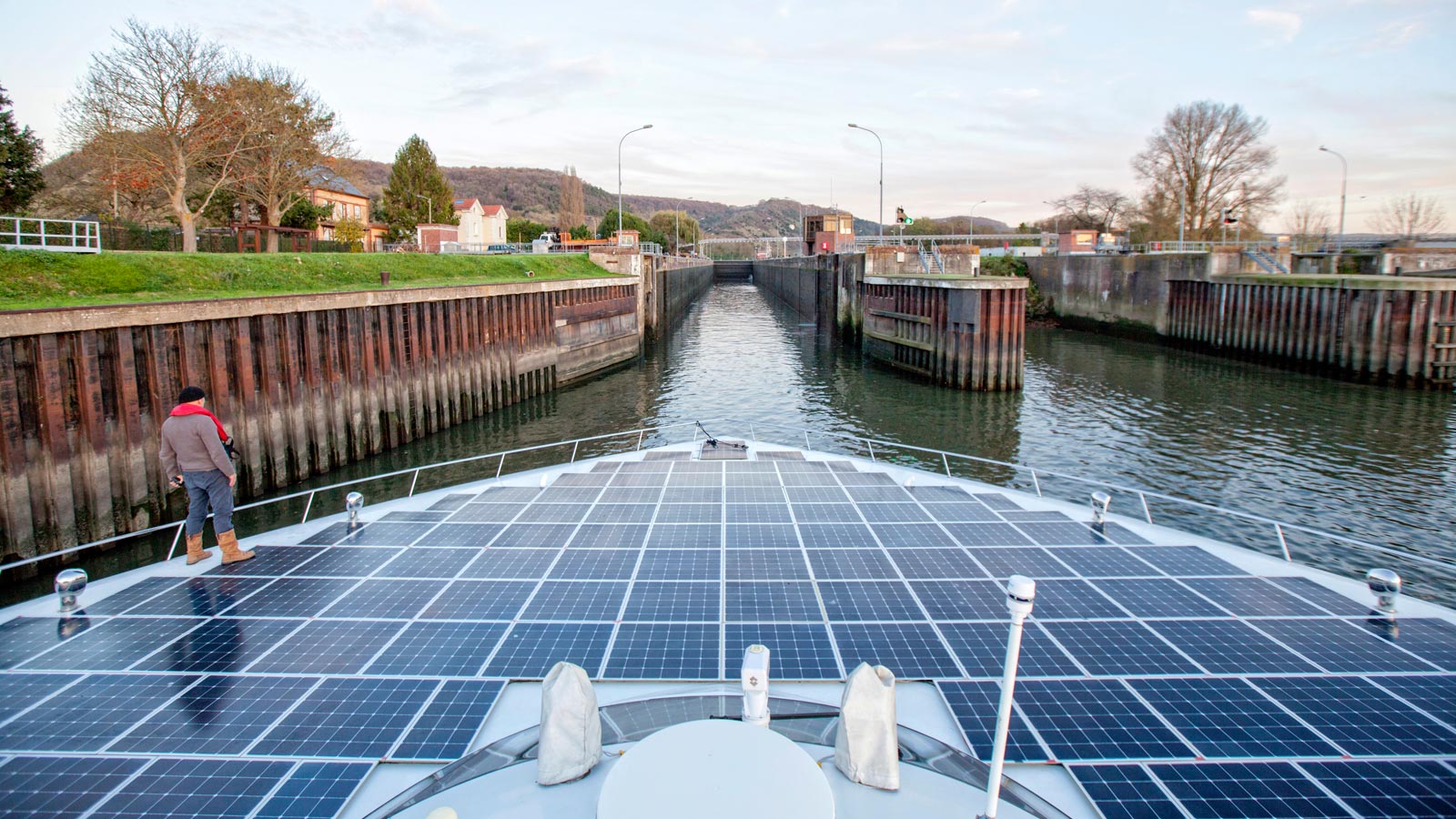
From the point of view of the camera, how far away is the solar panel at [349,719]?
19.9 feet

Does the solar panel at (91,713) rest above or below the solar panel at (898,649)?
below

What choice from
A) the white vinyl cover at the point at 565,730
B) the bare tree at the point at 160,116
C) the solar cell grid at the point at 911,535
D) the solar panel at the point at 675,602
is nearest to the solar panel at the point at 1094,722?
the solar panel at the point at 675,602

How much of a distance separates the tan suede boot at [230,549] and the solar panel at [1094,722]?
967cm

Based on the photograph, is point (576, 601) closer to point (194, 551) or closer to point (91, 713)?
point (91, 713)

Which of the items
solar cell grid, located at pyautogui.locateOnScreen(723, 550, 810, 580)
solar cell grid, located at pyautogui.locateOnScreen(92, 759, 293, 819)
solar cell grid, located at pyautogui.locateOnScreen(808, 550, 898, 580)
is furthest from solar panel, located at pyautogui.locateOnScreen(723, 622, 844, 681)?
solar cell grid, located at pyautogui.locateOnScreen(92, 759, 293, 819)

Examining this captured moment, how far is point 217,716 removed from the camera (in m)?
6.51

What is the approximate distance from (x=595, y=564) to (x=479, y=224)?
314ft

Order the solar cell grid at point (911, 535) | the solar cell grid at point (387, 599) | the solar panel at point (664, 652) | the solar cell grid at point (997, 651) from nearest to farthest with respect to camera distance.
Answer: the solar panel at point (664, 652) → the solar cell grid at point (997, 651) → the solar cell grid at point (387, 599) → the solar cell grid at point (911, 535)

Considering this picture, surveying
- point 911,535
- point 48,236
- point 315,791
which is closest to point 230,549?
point 315,791

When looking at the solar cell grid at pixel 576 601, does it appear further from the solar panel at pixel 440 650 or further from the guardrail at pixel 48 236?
the guardrail at pixel 48 236

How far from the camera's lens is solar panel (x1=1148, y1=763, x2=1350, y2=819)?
537cm

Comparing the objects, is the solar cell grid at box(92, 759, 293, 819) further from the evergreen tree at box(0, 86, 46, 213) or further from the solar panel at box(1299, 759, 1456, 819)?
the evergreen tree at box(0, 86, 46, 213)

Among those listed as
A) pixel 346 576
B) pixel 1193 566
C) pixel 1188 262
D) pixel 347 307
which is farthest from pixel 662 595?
pixel 1188 262

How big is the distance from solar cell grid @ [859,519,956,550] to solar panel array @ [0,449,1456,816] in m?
0.07
